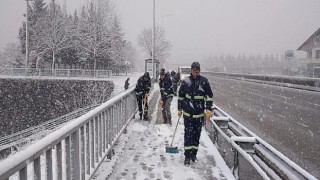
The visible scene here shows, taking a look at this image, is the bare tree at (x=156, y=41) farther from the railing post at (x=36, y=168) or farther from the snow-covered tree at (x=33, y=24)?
the railing post at (x=36, y=168)

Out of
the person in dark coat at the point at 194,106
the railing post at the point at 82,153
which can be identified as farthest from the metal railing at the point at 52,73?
the railing post at the point at 82,153

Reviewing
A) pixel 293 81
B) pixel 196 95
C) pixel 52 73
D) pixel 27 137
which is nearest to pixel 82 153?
pixel 196 95

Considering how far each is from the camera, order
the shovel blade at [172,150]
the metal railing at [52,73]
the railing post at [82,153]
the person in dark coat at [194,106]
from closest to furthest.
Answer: the railing post at [82,153] → the person in dark coat at [194,106] → the shovel blade at [172,150] → the metal railing at [52,73]

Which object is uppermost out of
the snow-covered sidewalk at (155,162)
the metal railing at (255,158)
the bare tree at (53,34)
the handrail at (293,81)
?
the bare tree at (53,34)

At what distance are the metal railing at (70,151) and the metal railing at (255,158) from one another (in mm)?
2412

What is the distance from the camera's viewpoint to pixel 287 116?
1355 cm

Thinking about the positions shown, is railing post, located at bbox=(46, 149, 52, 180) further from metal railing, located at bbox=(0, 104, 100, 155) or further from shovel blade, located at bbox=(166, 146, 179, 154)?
metal railing, located at bbox=(0, 104, 100, 155)

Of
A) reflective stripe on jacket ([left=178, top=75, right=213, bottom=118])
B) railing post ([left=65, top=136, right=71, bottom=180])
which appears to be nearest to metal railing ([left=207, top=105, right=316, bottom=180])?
reflective stripe on jacket ([left=178, top=75, right=213, bottom=118])

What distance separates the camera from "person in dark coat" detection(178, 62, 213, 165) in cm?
689

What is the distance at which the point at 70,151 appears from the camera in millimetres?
4246

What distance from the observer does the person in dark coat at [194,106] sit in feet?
22.6

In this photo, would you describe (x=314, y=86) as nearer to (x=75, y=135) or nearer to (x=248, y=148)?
(x=248, y=148)

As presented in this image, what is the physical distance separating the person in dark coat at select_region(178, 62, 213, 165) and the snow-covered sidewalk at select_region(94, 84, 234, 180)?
0.38 m

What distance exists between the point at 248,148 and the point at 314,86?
72.7 feet
